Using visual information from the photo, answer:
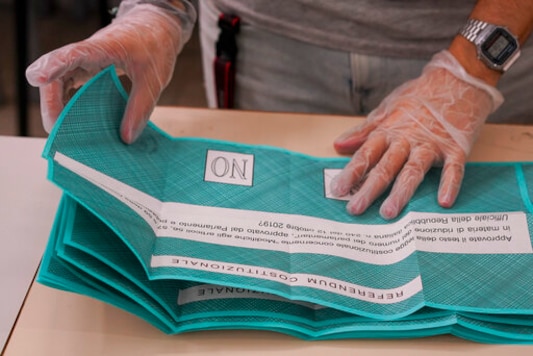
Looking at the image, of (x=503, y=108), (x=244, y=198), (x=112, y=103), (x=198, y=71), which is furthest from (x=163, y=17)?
(x=198, y=71)

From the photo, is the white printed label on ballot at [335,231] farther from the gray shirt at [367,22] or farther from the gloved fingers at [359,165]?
Answer: the gray shirt at [367,22]

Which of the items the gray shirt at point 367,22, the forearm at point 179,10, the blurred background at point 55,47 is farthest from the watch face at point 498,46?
the blurred background at point 55,47

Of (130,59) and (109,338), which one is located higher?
(130,59)

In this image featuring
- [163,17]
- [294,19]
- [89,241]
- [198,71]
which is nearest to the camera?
[89,241]

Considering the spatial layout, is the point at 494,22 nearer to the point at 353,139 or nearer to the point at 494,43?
the point at 494,43

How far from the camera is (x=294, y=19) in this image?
106 cm

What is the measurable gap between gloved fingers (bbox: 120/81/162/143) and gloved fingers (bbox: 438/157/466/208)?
0.39 meters

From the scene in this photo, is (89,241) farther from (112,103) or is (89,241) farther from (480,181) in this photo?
(480,181)

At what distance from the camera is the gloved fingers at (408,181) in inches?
29.1

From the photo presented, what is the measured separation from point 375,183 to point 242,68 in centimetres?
48

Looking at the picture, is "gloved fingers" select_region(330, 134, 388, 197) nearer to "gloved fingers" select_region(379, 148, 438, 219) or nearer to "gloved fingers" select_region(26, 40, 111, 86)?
"gloved fingers" select_region(379, 148, 438, 219)

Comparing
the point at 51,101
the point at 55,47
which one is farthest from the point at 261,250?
the point at 55,47

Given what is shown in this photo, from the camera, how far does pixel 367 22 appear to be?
1019mm

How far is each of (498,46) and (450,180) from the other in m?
0.26
